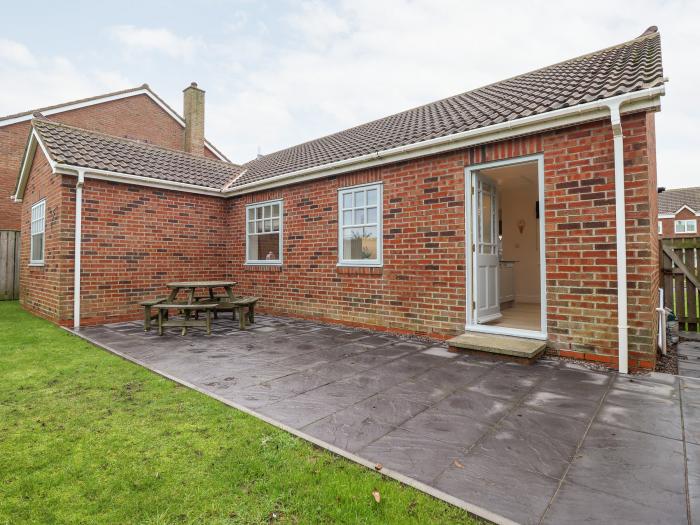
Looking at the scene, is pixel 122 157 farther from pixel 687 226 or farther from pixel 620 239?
pixel 687 226

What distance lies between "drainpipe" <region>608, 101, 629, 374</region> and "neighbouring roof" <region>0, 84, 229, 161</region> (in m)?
19.7

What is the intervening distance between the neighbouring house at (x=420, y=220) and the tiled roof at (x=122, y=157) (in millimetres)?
60

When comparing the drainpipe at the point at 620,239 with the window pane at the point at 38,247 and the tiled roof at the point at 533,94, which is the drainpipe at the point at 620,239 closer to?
the tiled roof at the point at 533,94

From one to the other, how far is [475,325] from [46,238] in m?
8.99

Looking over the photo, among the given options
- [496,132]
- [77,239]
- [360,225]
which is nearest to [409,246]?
[360,225]

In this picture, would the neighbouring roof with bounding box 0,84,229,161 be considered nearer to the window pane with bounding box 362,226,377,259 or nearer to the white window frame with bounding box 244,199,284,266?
the white window frame with bounding box 244,199,284,266

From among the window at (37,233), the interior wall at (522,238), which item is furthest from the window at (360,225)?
the window at (37,233)

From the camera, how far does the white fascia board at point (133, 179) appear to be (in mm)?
7066

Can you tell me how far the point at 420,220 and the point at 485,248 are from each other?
3.95 ft

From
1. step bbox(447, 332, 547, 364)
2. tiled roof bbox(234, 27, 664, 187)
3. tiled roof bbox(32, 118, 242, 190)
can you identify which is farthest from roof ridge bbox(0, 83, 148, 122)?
step bbox(447, 332, 547, 364)

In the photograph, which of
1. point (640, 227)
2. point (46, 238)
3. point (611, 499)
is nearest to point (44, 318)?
point (46, 238)

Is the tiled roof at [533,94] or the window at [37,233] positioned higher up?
the tiled roof at [533,94]

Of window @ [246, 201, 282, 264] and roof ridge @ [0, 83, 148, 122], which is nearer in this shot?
window @ [246, 201, 282, 264]

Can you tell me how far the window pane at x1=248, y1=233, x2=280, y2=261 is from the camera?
29.5 feet
